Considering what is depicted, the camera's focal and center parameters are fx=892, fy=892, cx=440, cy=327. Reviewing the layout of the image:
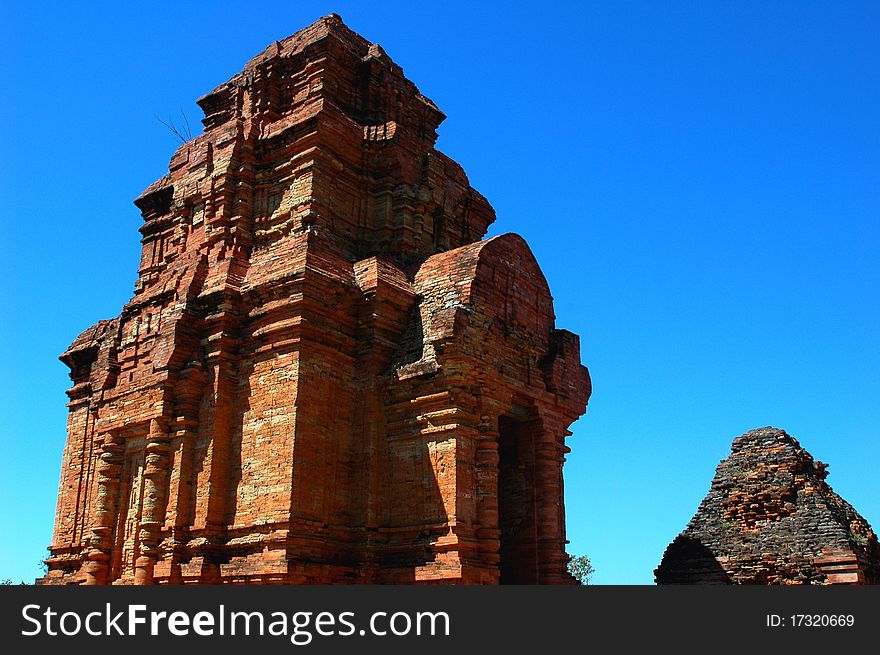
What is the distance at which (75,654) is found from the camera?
8.95 m

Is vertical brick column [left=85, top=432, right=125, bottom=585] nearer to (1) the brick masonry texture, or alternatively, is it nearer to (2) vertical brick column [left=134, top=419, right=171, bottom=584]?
(2) vertical brick column [left=134, top=419, right=171, bottom=584]

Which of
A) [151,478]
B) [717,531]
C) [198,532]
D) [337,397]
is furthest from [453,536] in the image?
[717,531]

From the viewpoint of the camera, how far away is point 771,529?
24078 millimetres

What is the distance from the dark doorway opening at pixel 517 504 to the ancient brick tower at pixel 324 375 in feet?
0.14

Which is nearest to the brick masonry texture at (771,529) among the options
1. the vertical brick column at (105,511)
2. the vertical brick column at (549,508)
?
the vertical brick column at (549,508)

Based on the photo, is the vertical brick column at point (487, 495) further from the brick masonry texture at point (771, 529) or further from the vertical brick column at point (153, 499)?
the brick masonry texture at point (771, 529)

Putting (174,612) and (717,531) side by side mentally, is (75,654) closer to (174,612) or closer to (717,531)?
(174,612)

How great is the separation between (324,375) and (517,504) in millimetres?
4544

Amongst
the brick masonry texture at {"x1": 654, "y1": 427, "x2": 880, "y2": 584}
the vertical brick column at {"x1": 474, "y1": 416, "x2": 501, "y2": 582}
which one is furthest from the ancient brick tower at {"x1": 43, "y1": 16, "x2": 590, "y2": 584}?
the brick masonry texture at {"x1": 654, "y1": 427, "x2": 880, "y2": 584}

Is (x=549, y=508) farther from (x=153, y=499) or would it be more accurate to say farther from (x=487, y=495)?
(x=153, y=499)

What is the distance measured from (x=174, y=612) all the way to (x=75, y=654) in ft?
3.32

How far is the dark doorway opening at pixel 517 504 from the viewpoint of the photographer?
16375 millimetres

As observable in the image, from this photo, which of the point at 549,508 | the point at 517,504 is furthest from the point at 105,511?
the point at 549,508

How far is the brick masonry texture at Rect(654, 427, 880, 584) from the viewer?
22828 millimetres
